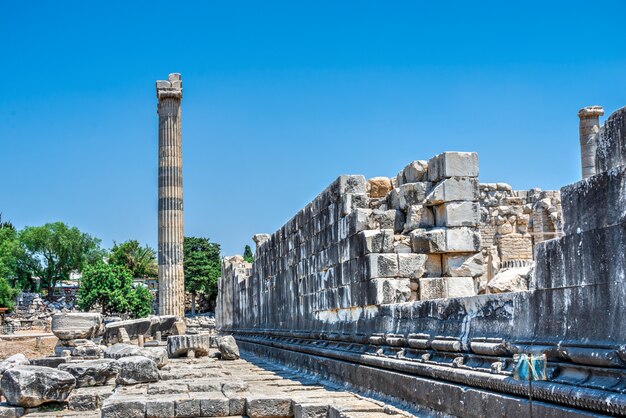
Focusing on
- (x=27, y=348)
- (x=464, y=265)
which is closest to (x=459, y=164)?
(x=464, y=265)

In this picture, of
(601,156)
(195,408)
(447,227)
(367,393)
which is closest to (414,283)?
(447,227)

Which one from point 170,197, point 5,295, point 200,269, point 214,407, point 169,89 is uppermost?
point 169,89

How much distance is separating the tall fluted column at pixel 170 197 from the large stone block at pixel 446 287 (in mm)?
25468

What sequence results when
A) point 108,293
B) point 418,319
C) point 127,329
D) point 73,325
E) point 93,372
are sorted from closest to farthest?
point 418,319 < point 93,372 < point 73,325 < point 127,329 < point 108,293

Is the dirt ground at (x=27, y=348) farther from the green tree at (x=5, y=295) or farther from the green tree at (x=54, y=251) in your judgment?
the green tree at (x=54, y=251)

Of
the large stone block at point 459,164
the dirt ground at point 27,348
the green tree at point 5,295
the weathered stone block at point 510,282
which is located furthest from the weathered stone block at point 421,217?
the green tree at point 5,295

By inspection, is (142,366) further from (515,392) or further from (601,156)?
(601,156)

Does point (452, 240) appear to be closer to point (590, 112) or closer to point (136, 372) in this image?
point (136, 372)

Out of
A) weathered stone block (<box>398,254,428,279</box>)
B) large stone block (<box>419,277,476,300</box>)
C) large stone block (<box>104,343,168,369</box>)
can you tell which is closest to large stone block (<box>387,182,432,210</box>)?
weathered stone block (<box>398,254,428,279</box>)

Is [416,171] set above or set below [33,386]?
above

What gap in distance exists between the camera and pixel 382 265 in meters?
9.73

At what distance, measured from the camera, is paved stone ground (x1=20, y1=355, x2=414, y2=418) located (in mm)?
7410

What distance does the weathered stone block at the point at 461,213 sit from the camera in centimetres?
930

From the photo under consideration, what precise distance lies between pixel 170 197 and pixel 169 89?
460cm
